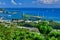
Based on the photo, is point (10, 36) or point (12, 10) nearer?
point (10, 36)

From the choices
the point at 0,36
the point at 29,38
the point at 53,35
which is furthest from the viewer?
the point at 53,35

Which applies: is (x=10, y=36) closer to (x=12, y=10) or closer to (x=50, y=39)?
(x=50, y=39)

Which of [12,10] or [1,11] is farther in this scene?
[12,10]

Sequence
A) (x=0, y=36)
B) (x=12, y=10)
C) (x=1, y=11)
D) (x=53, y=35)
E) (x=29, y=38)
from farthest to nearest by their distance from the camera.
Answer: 1. (x=12, y=10)
2. (x=1, y=11)
3. (x=53, y=35)
4. (x=29, y=38)
5. (x=0, y=36)

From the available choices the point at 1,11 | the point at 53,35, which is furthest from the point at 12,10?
the point at 53,35

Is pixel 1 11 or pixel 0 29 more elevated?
pixel 0 29

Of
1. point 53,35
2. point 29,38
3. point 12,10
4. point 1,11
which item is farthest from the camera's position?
point 12,10

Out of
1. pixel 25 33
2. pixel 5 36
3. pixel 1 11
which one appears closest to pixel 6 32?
pixel 5 36

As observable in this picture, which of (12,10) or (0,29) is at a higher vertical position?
(0,29)

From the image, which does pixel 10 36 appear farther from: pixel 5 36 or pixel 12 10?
pixel 12 10
